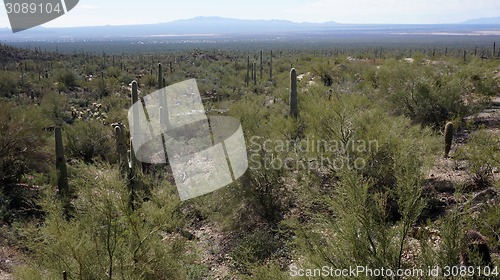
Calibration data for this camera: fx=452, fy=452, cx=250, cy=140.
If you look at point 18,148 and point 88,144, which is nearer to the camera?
point 18,148

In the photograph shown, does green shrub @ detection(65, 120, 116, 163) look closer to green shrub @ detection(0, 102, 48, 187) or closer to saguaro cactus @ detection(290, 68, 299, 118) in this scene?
green shrub @ detection(0, 102, 48, 187)

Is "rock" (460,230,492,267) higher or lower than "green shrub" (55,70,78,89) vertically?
higher

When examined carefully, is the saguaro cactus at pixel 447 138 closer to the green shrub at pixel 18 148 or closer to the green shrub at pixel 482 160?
the green shrub at pixel 482 160

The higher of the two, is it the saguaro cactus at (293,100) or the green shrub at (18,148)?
the saguaro cactus at (293,100)

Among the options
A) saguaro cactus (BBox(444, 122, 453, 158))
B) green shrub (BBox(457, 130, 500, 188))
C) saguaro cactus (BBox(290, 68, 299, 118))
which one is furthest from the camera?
saguaro cactus (BBox(290, 68, 299, 118))

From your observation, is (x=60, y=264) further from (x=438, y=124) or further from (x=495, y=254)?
(x=438, y=124)

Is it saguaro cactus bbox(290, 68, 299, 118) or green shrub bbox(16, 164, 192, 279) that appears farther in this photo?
saguaro cactus bbox(290, 68, 299, 118)

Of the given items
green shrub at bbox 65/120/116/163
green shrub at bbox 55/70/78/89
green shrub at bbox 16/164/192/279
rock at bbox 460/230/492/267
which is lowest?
green shrub at bbox 65/120/116/163

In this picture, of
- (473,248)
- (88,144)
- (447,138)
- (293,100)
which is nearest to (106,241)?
(473,248)

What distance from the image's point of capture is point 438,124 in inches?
541

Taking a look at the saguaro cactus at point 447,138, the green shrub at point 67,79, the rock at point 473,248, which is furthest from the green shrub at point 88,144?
the green shrub at point 67,79

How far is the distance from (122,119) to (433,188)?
13.2 meters

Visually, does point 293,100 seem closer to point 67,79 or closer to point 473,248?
point 473,248

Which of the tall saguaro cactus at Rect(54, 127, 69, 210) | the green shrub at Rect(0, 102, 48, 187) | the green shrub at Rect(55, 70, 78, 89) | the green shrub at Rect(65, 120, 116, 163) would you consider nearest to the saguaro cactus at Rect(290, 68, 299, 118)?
the green shrub at Rect(65, 120, 116, 163)
